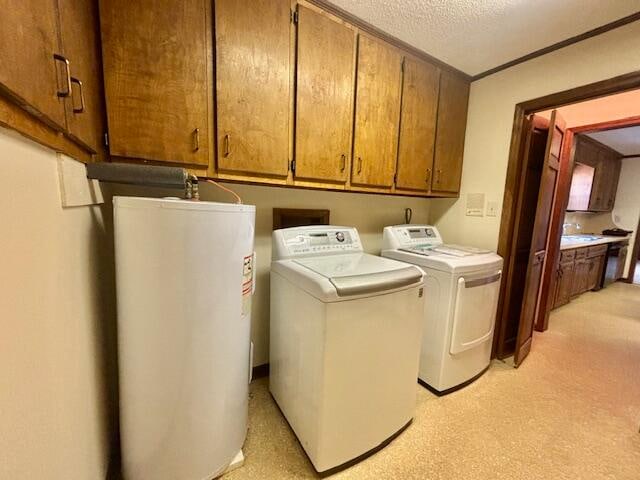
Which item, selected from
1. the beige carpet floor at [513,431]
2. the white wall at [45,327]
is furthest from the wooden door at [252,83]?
the beige carpet floor at [513,431]

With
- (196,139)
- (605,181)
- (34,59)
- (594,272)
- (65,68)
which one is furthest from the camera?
(605,181)

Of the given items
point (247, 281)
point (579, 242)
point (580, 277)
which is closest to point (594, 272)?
point (580, 277)

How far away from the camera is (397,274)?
4.17ft

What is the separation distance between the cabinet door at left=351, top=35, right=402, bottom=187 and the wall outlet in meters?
0.96

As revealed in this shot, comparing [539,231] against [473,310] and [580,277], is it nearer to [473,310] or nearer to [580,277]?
[473,310]

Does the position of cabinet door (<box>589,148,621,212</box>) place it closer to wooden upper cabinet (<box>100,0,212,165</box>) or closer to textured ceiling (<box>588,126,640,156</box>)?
textured ceiling (<box>588,126,640,156</box>)

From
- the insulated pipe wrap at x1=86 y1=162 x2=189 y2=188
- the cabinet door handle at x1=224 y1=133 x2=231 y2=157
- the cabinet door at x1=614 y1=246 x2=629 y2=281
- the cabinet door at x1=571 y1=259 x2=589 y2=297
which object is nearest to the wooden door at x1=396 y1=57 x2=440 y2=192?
the cabinet door handle at x1=224 y1=133 x2=231 y2=157

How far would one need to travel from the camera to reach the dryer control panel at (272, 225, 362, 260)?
1.58 m

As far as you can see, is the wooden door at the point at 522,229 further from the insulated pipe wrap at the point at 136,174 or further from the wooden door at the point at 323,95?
the insulated pipe wrap at the point at 136,174

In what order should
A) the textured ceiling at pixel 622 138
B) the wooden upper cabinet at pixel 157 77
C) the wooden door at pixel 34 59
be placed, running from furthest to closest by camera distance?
the textured ceiling at pixel 622 138 → the wooden upper cabinet at pixel 157 77 → the wooden door at pixel 34 59

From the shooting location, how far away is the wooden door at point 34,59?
47 centimetres

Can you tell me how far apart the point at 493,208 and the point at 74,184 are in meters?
2.57

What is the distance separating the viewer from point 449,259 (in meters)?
1.73

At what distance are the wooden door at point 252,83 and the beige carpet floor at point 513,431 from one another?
1475 millimetres
